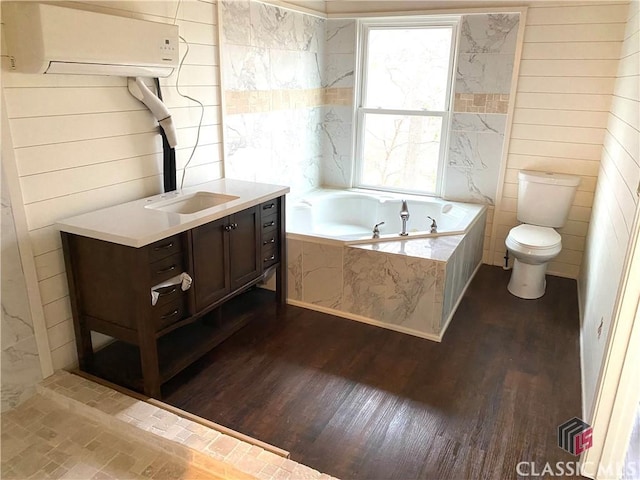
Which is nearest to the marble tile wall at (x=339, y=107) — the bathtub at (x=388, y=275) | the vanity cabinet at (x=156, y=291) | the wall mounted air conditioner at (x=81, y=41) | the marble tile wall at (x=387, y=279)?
the bathtub at (x=388, y=275)

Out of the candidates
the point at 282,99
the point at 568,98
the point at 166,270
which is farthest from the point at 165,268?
the point at 568,98

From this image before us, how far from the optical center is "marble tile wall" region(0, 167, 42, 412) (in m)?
2.04

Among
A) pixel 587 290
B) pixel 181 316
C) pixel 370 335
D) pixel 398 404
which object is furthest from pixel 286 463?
pixel 587 290

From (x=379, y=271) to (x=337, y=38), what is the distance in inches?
88.8

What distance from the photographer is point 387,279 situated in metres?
2.99

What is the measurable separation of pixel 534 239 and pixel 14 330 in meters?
3.08

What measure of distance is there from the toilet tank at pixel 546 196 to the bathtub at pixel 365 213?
1.16 ft

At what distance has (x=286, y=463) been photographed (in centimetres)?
189

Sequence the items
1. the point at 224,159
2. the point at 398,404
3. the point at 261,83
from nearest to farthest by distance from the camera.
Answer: the point at 398,404, the point at 224,159, the point at 261,83

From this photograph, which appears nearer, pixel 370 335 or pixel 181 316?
pixel 181 316

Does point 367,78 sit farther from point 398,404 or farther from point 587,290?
point 398,404

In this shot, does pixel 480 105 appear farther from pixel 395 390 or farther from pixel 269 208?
pixel 395 390

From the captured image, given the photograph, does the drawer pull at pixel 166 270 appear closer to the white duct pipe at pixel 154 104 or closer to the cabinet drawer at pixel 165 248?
the cabinet drawer at pixel 165 248

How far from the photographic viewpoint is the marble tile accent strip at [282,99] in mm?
3252
